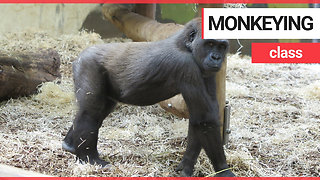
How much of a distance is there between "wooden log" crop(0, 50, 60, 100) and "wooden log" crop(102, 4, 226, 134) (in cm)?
99

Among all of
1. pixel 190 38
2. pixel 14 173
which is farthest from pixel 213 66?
pixel 14 173

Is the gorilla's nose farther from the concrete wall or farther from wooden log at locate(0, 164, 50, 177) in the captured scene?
the concrete wall

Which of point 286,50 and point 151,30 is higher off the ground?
point 151,30

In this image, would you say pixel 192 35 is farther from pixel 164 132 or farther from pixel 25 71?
pixel 25 71

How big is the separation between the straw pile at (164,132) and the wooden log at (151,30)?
0.99ft

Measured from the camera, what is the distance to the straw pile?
3152 mm

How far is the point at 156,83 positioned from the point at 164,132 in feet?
3.74

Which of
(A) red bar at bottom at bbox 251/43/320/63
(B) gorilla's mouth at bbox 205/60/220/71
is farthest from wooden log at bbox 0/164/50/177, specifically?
(A) red bar at bottom at bbox 251/43/320/63

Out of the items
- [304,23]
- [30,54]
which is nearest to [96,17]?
[30,54]

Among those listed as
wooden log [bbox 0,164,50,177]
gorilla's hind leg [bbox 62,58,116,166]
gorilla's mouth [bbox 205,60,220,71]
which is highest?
gorilla's mouth [bbox 205,60,220,71]

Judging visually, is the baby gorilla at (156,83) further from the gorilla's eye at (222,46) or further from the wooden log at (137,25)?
the wooden log at (137,25)

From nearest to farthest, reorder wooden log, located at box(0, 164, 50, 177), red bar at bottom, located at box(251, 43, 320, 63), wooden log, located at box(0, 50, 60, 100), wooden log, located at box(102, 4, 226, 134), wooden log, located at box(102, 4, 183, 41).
A: wooden log, located at box(0, 164, 50, 177) → wooden log, located at box(102, 4, 226, 134) → wooden log, located at box(102, 4, 183, 41) → wooden log, located at box(0, 50, 60, 100) → red bar at bottom, located at box(251, 43, 320, 63)

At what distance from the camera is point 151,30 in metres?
4.79

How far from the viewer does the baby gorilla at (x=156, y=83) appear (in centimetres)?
278
